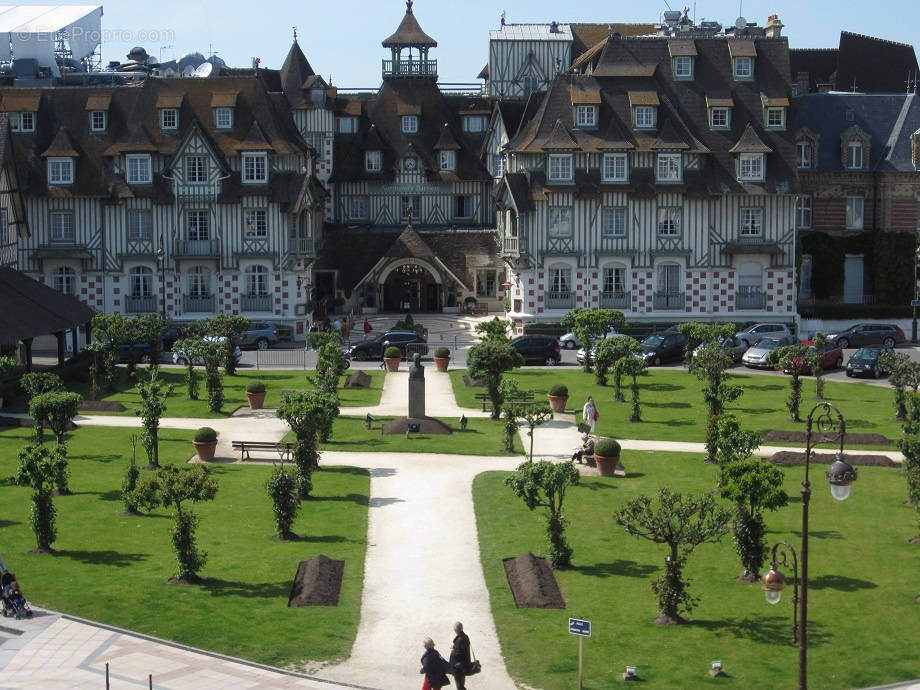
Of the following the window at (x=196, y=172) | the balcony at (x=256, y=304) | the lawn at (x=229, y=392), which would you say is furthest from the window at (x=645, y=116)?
the window at (x=196, y=172)

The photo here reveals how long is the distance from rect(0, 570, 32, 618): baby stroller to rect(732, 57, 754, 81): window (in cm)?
5655

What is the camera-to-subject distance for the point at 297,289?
246 ft

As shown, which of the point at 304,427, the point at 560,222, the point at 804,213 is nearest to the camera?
the point at 304,427

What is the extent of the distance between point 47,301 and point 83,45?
1928 inches

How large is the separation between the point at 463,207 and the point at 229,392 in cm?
3540

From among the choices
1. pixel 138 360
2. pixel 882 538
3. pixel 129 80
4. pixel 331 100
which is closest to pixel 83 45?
pixel 129 80

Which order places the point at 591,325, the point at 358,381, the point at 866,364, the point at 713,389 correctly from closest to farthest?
the point at 713,389 → the point at 358,381 → the point at 591,325 → the point at 866,364

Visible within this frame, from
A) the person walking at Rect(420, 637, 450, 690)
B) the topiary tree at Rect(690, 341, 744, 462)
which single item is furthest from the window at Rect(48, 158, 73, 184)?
the person walking at Rect(420, 637, 450, 690)

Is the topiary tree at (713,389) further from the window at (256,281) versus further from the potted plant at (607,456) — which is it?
the window at (256,281)

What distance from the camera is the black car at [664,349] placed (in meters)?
65.6

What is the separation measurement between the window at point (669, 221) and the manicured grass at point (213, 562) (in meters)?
35.1

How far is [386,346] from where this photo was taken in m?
66.6

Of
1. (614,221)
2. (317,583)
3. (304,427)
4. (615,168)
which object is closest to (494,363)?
(304,427)

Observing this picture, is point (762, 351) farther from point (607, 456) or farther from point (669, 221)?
point (607, 456)
